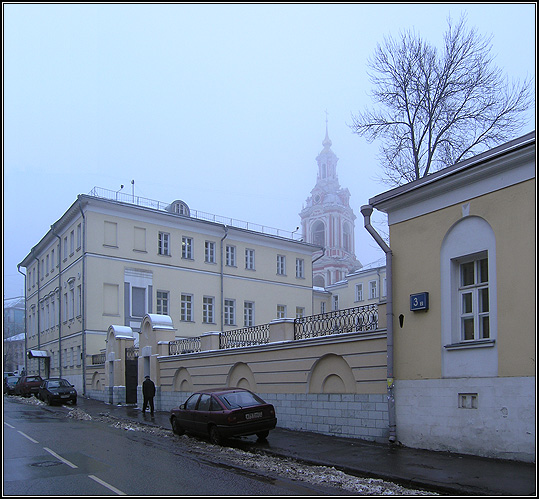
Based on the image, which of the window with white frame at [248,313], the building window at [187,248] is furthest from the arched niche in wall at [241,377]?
the window with white frame at [248,313]

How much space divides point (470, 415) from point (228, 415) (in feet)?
18.9

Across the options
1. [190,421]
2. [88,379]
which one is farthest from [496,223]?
[88,379]

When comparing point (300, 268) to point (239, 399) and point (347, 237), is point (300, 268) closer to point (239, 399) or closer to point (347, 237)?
point (347, 237)

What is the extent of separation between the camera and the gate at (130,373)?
3067 cm

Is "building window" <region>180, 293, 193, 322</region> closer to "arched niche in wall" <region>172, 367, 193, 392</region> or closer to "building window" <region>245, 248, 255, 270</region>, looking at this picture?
"building window" <region>245, 248, 255, 270</region>

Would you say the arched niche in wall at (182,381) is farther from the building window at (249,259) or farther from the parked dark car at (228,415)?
the building window at (249,259)

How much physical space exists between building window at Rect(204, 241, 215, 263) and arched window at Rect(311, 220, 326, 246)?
33514mm

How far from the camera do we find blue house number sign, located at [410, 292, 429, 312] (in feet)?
43.1

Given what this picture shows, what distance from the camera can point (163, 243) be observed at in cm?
4122

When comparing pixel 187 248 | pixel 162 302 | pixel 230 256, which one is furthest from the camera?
pixel 230 256

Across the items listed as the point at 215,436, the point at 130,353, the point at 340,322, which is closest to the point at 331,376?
the point at 340,322

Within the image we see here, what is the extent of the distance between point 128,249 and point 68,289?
5551 millimetres

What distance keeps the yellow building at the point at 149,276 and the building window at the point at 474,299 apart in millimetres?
28397

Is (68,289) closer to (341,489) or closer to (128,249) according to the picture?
(128,249)
